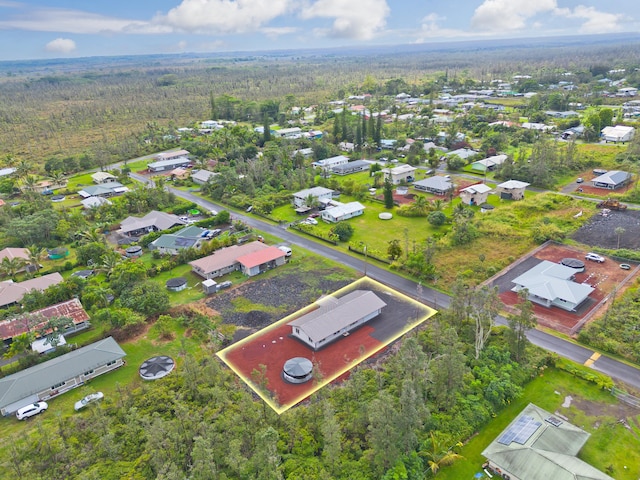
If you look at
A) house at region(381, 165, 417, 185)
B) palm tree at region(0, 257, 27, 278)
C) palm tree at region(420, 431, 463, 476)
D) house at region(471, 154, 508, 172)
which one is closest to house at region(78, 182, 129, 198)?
palm tree at region(0, 257, 27, 278)

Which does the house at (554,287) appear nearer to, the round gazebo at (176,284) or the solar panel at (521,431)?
the solar panel at (521,431)

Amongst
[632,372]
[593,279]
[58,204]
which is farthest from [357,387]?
[58,204]

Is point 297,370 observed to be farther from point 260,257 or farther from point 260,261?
point 260,257

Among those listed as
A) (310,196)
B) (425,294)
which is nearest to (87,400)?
(425,294)

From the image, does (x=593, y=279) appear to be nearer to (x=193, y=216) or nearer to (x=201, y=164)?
(x=193, y=216)

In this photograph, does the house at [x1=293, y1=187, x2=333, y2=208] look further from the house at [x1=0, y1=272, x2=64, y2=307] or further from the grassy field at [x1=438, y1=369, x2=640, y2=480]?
the grassy field at [x1=438, y1=369, x2=640, y2=480]

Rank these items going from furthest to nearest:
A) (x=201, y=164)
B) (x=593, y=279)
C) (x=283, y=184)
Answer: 1. (x=201, y=164)
2. (x=283, y=184)
3. (x=593, y=279)
